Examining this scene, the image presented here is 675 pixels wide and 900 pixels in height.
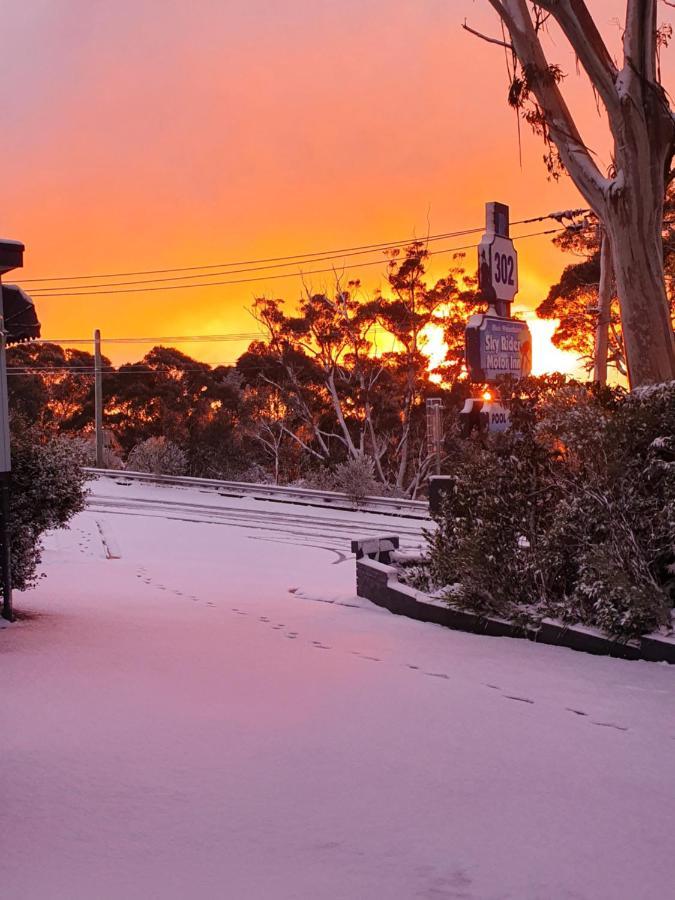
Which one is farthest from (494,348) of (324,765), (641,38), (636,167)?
(324,765)

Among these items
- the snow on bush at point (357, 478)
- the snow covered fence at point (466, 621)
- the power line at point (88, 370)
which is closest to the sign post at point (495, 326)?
the snow covered fence at point (466, 621)

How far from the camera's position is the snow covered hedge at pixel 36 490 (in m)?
8.70

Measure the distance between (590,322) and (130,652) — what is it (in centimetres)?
3140

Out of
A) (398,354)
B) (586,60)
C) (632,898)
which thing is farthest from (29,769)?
(398,354)

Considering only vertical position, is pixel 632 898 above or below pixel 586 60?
below

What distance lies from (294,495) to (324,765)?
25.0 m

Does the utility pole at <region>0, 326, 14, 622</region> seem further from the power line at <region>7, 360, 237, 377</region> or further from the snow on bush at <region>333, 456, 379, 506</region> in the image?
the power line at <region>7, 360, 237, 377</region>

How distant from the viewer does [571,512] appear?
8.06 metres

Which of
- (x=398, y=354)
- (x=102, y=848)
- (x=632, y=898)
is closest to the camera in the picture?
(x=632, y=898)

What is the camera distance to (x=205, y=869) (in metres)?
3.30

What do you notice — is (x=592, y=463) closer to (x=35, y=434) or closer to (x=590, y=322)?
(x=35, y=434)

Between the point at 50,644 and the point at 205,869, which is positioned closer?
the point at 205,869

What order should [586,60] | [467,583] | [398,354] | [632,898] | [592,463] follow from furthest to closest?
[398,354] → [586,60] → [467,583] → [592,463] → [632,898]

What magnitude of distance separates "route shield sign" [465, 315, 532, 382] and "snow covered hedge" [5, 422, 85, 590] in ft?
16.0
